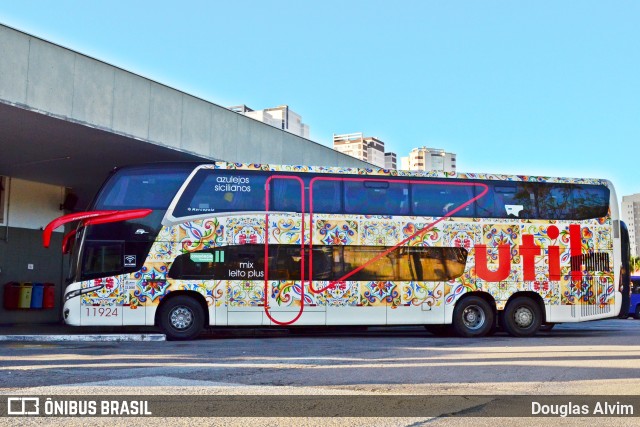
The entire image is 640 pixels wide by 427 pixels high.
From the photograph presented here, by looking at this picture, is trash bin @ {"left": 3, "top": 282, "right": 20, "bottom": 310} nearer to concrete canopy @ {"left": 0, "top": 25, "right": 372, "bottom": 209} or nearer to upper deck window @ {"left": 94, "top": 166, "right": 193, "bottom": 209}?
concrete canopy @ {"left": 0, "top": 25, "right": 372, "bottom": 209}

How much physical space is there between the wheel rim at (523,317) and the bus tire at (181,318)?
7222 mm

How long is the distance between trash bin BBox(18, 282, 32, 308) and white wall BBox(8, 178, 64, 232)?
1.86m

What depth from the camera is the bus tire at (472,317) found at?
16469mm

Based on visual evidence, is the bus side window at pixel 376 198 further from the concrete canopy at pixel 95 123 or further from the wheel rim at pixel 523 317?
the concrete canopy at pixel 95 123

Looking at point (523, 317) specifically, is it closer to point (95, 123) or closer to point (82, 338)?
point (82, 338)

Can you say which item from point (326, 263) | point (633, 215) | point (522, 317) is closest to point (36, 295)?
point (326, 263)

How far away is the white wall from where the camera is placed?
2244 cm

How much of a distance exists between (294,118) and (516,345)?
1825 inches

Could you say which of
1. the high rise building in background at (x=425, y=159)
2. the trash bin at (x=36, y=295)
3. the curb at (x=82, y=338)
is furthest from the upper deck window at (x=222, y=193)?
the high rise building in background at (x=425, y=159)

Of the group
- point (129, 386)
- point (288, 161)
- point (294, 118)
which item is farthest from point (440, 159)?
point (129, 386)

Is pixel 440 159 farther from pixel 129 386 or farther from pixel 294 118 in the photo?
pixel 129 386

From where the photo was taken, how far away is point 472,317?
1666 cm

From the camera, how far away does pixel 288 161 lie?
2219 centimetres

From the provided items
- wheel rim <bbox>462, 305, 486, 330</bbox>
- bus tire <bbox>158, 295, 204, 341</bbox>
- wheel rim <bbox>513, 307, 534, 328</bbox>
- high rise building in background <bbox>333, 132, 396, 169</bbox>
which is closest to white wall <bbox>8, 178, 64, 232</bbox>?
bus tire <bbox>158, 295, 204, 341</bbox>
